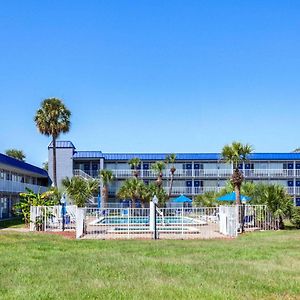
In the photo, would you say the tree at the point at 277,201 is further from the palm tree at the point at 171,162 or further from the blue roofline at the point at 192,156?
the blue roofline at the point at 192,156

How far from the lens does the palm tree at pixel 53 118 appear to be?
5328cm

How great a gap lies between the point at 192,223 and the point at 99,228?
5.56 metres

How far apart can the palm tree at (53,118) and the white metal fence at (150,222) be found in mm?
21110

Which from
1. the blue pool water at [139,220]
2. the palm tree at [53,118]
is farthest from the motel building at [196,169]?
the blue pool water at [139,220]

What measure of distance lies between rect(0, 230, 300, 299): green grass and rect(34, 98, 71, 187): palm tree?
33997 millimetres

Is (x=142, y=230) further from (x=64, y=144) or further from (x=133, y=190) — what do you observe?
(x=64, y=144)

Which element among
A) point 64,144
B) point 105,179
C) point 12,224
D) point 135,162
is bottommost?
point 12,224

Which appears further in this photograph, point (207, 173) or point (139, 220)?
point (207, 173)

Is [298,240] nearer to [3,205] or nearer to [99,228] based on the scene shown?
[99,228]

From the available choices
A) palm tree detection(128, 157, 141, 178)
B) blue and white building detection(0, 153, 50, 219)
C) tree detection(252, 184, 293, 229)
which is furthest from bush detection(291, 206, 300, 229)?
palm tree detection(128, 157, 141, 178)

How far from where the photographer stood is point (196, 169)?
218ft

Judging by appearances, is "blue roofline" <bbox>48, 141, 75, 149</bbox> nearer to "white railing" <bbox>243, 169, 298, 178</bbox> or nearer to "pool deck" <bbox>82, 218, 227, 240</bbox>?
"white railing" <bbox>243, 169, 298, 178</bbox>

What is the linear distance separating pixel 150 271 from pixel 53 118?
42330mm

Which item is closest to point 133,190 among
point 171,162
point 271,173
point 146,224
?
point 171,162
